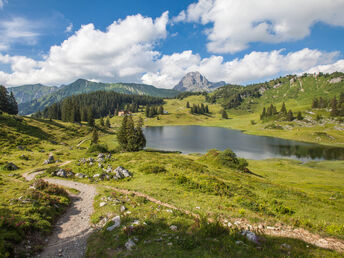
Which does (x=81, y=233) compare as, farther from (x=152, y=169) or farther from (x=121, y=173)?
(x=152, y=169)

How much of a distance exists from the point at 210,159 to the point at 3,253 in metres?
47.6

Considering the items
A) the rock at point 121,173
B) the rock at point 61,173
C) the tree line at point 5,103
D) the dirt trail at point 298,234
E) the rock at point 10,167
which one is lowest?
the rock at point 10,167

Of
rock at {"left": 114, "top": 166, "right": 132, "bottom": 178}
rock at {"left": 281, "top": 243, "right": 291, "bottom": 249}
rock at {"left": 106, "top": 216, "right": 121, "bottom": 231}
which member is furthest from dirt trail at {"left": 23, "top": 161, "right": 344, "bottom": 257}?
rock at {"left": 114, "top": 166, "right": 132, "bottom": 178}

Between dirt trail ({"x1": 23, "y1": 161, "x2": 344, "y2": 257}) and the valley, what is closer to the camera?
the valley

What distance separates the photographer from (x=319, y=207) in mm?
20875

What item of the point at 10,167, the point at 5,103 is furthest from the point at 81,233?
the point at 5,103

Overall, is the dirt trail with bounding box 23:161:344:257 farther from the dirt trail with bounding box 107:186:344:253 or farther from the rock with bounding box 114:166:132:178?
the rock with bounding box 114:166:132:178

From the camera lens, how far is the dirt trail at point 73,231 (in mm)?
10657

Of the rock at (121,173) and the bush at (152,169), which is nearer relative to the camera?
the rock at (121,173)

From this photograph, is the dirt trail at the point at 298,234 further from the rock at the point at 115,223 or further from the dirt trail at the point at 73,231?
the dirt trail at the point at 73,231

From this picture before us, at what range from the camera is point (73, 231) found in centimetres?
1326

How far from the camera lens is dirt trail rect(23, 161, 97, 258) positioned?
35.0ft

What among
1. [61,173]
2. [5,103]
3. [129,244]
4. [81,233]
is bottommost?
[61,173]

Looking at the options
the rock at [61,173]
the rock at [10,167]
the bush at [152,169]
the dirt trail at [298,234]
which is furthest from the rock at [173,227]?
the rock at [10,167]
